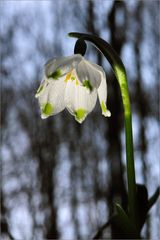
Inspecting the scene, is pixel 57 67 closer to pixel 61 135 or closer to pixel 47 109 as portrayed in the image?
pixel 47 109

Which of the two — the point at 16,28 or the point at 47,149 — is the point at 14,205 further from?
the point at 16,28

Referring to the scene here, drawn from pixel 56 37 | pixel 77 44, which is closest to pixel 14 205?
pixel 56 37

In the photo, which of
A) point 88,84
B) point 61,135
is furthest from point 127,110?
point 61,135

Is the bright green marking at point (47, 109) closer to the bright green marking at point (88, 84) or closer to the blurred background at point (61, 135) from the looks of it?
the bright green marking at point (88, 84)

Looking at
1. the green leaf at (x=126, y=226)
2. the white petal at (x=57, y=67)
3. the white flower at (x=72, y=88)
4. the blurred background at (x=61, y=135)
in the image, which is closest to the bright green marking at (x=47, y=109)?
the white flower at (x=72, y=88)

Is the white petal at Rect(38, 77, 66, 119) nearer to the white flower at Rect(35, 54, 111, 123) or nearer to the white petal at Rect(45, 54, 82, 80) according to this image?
the white flower at Rect(35, 54, 111, 123)
